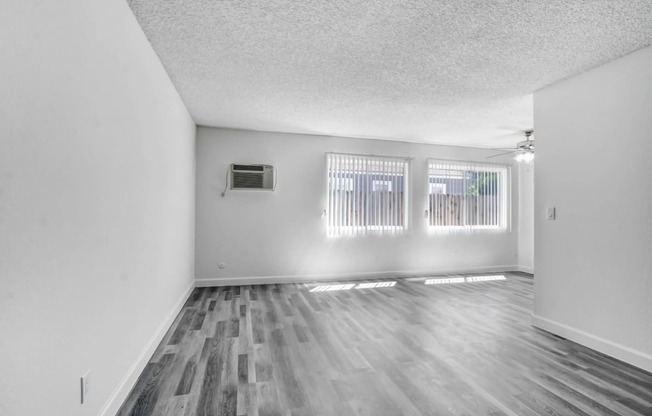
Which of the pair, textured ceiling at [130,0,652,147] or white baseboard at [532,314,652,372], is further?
white baseboard at [532,314,652,372]

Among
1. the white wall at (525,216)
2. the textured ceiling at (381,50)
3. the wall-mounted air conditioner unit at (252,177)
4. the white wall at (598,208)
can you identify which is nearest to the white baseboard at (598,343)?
the white wall at (598,208)

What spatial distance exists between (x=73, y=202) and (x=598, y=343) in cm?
396

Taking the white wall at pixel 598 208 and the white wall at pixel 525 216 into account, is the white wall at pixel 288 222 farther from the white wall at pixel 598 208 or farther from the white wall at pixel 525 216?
the white wall at pixel 598 208

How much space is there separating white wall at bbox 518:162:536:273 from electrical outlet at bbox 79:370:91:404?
716 cm

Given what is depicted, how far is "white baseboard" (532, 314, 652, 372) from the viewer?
7.66 feet

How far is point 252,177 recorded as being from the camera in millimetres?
4832

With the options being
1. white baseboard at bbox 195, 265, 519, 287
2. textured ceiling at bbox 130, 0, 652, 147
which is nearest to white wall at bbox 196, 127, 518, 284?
white baseboard at bbox 195, 265, 519, 287

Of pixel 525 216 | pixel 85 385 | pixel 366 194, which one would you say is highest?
pixel 366 194

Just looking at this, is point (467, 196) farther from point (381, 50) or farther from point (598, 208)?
point (381, 50)

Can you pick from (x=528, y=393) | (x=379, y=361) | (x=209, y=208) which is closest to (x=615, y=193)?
(x=528, y=393)

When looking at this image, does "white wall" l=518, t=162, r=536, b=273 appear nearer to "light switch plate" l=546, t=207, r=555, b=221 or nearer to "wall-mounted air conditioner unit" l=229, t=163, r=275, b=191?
"light switch plate" l=546, t=207, r=555, b=221

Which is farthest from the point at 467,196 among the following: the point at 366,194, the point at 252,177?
the point at 252,177

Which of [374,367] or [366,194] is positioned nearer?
[374,367]

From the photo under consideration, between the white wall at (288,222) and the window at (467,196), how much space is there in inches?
10.2
